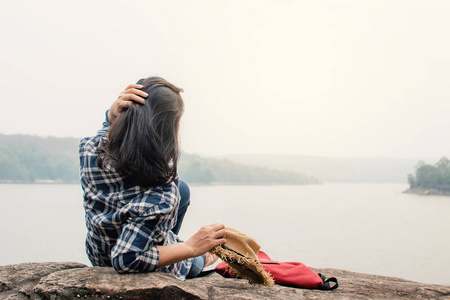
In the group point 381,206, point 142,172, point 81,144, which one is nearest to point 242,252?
point 142,172

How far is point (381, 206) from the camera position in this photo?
11555mm

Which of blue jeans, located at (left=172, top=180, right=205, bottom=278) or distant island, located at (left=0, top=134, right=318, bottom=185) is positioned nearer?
blue jeans, located at (left=172, top=180, right=205, bottom=278)

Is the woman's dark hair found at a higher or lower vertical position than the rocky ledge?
higher

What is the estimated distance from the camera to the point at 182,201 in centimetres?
177

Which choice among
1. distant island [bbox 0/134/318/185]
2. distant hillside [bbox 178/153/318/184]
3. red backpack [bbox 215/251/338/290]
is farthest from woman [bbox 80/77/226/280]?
distant hillside [bbox 178/153/318/184]

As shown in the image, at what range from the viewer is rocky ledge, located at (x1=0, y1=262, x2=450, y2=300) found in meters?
1.38

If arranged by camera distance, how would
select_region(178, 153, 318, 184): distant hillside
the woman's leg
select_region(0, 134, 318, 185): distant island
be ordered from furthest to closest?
select_region(178, 153, 318, 184): distant hillside
select_region(0, 134, 318, 185): distant island
the woman's leg

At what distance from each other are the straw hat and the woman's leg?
0.27 meters

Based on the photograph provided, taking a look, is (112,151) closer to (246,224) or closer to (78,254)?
(78,254)

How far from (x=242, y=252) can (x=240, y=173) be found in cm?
1269

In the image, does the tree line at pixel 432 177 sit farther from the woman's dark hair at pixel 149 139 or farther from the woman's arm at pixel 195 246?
the woman's dark hair at pixel 149 139

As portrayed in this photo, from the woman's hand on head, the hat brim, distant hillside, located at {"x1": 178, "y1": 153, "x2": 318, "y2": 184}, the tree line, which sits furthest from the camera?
distant hillside, located at {"x1": 178, "y1": 153, "x2": 318, "y2": 184}

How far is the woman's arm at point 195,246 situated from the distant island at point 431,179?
9327 mm

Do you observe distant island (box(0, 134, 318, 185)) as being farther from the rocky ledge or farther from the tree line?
the tree line
